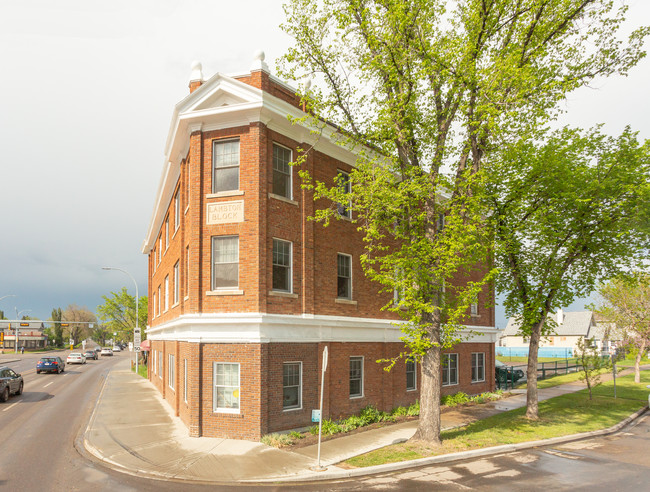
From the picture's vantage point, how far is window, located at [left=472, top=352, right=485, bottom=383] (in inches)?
1045

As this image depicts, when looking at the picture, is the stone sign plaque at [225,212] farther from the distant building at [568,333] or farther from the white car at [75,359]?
the distant building at [568,333]

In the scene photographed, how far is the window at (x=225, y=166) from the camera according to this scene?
15906 mm

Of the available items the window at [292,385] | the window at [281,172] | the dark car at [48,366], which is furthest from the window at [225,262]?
the dark car at [48,366]

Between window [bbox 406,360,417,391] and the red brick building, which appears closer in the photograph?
the red brick building

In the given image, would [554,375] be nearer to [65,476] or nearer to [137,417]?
[137,417]

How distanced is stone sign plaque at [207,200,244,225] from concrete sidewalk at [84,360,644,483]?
7.07 metres

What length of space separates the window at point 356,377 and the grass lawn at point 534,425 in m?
3.68

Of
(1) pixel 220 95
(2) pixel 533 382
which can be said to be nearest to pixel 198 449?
(1) pixel 220 95

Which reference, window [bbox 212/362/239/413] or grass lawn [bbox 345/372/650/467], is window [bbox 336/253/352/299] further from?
grass lawn [bbox 345/372/650/467]

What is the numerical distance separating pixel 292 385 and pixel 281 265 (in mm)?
4101

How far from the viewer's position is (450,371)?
2442cm

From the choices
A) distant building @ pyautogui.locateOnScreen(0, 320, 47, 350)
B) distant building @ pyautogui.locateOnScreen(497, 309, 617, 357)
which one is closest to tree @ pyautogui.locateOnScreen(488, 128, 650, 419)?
distant building @ pyautogui.locateOnScreen(497, 309, 617, 357)

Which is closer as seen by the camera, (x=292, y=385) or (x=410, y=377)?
(x=292, y=385)

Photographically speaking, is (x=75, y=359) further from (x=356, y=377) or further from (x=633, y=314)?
(x=633, y=314)
